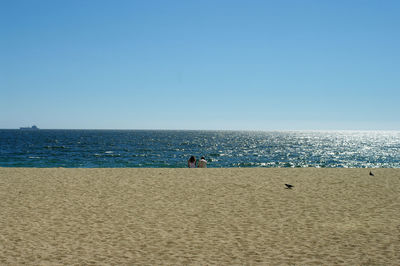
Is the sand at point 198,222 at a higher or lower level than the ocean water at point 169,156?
higher

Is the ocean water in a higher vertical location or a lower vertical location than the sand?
lower

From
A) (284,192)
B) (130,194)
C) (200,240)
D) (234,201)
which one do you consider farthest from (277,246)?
(130,194)

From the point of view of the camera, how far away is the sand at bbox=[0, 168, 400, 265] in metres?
7.42

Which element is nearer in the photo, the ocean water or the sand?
the sand

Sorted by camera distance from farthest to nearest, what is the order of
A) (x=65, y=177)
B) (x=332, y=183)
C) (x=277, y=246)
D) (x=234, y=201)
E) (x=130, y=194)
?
1. (x=65, y=177)
2. (x=332, y=183)
3. (x=130, y=194)
4. (x=234, y=201)
5. (x=277, y=246)

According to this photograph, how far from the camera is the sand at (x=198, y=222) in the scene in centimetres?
742

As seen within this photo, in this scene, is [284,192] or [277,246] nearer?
[277,246]

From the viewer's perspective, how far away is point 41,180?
719 inches

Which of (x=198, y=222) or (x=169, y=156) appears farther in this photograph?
(x=169, y=156)

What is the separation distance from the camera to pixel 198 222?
1023 centimetres

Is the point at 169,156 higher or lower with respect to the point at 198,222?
lower

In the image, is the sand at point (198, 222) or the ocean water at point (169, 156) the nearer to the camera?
the sand at point (198, 222)

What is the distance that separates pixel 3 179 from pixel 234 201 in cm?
1396

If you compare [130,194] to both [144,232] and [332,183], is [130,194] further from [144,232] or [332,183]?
[332,183]
